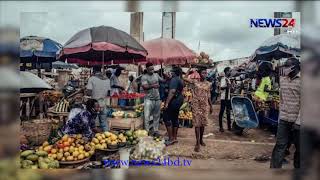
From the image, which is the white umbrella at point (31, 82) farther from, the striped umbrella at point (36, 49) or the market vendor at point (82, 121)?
the market vendor at point (82, 121)

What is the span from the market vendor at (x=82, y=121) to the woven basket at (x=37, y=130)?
34cm

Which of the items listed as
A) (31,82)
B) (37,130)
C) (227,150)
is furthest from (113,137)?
(227,150)

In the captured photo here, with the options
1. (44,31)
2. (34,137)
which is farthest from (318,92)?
(34,137)

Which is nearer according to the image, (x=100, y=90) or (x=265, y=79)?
(x=100, y=90)

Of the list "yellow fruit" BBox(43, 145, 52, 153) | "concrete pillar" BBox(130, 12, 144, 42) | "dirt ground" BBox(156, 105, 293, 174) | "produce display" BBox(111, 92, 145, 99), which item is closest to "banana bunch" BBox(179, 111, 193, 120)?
"dirt ground" BBox(156, 105, 293, 174)

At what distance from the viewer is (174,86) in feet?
19.9

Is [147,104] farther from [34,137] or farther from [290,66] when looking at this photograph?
[290,66]

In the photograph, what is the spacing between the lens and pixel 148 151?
16.2ft

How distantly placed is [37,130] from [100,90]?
3.83ft

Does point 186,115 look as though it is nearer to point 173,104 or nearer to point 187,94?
point 187,94

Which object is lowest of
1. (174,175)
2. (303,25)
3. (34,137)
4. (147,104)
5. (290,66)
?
(174,175)

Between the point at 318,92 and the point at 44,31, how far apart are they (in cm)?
363

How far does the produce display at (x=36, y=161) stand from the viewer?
4645mm

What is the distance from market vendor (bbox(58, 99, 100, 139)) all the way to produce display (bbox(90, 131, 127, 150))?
0.18m
